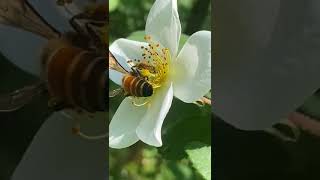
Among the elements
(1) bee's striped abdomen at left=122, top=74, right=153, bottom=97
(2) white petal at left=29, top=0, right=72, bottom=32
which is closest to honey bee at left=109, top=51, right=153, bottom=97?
(1) bee's striped abdomen at left=122, top=74, right=153, bottom=97

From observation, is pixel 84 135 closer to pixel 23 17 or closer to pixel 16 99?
pixel 16 99

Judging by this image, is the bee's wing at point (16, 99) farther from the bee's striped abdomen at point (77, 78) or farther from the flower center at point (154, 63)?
the flower center at point (154, 63)

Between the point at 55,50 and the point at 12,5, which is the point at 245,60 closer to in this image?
the point at 55,50

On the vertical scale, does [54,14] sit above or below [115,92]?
above

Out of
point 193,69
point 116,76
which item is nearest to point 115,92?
point 116,76

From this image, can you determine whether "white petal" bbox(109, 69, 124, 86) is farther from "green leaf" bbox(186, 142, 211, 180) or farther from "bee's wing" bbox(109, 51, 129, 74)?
"green leaf" bbox(186, 142, 211, 180)

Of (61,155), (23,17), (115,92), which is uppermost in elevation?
(23,17)

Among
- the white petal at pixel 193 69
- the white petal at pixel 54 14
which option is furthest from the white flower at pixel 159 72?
the white petal at pixel 54 14
